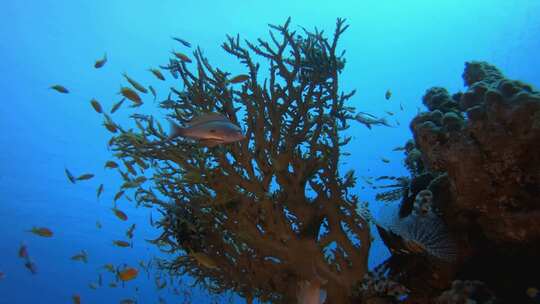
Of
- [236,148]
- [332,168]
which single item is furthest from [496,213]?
[236,148]

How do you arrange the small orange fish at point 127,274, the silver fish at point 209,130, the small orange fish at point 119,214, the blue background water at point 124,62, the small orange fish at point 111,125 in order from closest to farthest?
the silver fish at point 209,130
the small orange fish at point 111,125
the small orange fish at point 127,274
the small orange fish at point 119,214
the blue background water at point 124,62

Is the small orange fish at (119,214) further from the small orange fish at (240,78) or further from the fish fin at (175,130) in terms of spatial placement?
the fish fin at (175,130)

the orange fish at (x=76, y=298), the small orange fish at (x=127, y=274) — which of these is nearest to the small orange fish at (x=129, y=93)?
the small orange fish at (x=127, y=274)

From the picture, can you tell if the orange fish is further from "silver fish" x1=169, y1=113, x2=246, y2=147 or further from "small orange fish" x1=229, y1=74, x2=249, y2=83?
"silver fish" x1=169, y1=113, x2=246, y2=147

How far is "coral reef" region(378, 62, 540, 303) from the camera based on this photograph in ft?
10.4

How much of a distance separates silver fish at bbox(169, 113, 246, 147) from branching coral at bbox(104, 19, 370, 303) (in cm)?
113

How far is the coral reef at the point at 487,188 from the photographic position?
318 centimetres

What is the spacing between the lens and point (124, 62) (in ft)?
132

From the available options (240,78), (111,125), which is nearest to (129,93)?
(111,125)

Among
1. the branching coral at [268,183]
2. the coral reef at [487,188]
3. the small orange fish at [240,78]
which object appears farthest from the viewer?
the small orange fish at [240,78]

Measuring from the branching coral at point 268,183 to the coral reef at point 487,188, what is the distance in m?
0.84

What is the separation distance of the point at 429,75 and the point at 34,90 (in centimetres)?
4941

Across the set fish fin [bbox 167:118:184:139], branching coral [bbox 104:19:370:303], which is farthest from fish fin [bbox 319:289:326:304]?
fish fin [bbox 167:118:184:139]

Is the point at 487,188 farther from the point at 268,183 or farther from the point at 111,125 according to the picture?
the point at 111,125
